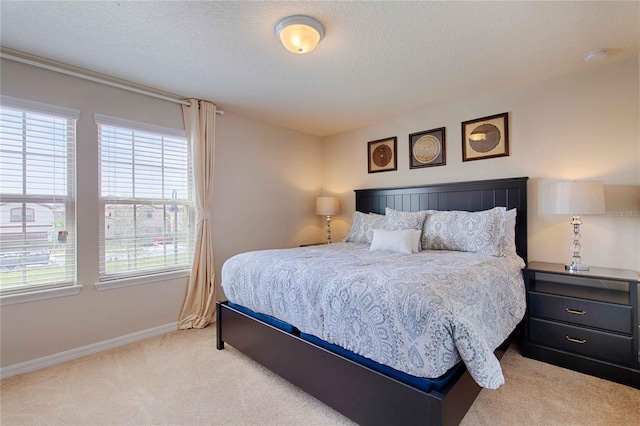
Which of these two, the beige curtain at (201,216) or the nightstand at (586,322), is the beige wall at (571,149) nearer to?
the nightstand at (586,322)

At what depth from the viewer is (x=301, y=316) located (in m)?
1.83

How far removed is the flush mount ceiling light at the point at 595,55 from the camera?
2260mm

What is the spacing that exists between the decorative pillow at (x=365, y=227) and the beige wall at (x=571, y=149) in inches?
33.7

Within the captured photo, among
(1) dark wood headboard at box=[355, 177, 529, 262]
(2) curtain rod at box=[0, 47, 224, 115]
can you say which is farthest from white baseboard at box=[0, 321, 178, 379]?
(1) dark wood headboard at box=[355, 177, 529, 262]

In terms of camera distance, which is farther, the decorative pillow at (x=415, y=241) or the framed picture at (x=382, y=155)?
the framed picture at (x=382, y=155)

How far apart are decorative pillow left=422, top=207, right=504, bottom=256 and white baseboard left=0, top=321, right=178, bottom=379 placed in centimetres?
283

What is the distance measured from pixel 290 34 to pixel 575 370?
317cm

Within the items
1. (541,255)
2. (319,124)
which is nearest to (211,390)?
(541,255)

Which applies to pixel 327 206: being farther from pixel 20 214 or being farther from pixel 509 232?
pixel 20 214

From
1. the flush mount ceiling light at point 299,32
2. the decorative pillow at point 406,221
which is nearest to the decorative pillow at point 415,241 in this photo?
the decorative pillow at point 406,221

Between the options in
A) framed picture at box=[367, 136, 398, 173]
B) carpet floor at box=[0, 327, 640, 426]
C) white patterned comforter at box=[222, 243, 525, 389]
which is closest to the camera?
white patterned comforter at box=[222, 243, 525, 389]

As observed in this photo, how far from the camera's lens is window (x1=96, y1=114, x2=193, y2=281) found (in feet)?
8.97

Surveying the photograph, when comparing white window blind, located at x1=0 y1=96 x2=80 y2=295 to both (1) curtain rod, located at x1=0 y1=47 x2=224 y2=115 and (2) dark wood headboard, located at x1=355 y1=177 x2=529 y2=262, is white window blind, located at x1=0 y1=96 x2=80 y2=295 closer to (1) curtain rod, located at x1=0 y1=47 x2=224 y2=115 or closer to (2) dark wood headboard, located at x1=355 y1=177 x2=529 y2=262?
(1) curtain rod, located at x1=0 y1=47 x2=224 y2=115

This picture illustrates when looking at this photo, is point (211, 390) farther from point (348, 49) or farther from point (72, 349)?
point (348, 49)
